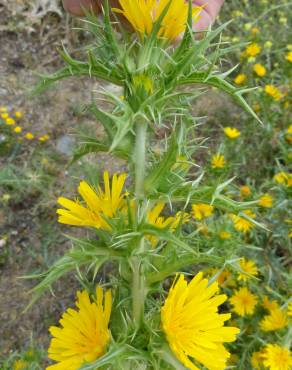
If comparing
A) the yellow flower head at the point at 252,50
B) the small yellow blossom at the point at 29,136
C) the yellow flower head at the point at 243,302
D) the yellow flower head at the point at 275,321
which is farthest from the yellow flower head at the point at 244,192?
the small yellow blossom at the point at 29,136

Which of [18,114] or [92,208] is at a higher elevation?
[92,208]

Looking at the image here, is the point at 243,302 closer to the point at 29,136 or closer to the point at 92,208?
the point at 92,208

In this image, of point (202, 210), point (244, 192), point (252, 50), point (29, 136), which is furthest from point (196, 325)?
point (252, 50)

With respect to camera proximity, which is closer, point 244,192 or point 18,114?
point 244,192

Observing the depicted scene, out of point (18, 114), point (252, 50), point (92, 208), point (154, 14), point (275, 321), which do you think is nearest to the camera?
point (154, 14)

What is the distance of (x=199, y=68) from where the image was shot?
1313mm

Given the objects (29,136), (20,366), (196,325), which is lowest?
(20,366)

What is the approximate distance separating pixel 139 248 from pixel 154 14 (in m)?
0.65

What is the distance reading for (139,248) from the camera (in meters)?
1.41

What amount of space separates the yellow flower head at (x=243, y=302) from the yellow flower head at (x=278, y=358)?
30cm

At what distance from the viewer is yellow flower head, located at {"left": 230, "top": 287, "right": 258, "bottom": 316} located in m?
2.54

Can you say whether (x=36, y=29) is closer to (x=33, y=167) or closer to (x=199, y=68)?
(x=33, y=167)

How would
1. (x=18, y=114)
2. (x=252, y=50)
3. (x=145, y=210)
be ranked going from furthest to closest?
1. (x=18, y=114)
2. (x=252, y=50)
3. (x=145, y=210)

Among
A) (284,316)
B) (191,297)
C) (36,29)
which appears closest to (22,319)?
(284,316)
